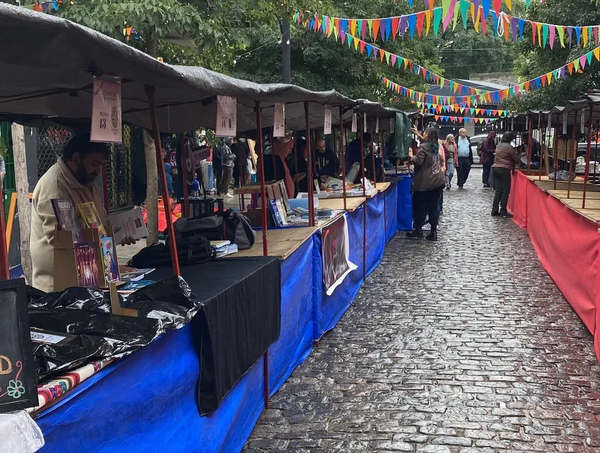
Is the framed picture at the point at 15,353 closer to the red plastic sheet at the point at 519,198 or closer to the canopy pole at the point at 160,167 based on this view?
the canopy pole at the point at 160,167

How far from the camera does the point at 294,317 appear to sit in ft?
18.0

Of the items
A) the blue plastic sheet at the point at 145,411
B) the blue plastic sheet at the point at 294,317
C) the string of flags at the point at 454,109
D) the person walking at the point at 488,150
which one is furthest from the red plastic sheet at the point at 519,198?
the blue plastic sheet at the point at 145,411

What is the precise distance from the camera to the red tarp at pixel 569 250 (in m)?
6.21

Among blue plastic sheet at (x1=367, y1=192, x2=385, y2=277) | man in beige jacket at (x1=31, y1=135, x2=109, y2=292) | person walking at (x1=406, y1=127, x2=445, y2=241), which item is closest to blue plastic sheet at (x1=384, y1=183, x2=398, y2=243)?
person walking at (x1=406, y1=127, x2=445, y2=241)

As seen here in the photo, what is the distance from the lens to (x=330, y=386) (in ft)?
17.4

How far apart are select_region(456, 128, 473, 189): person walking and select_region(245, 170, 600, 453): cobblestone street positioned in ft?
43.0

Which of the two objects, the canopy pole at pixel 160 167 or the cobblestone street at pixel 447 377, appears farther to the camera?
the cobblestone street at pixel 447 377

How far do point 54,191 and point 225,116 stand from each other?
1210 mm

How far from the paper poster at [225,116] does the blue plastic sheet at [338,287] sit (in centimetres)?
186

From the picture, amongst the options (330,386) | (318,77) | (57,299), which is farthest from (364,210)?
(318,77)

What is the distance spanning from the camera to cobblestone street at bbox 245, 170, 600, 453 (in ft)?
14.3

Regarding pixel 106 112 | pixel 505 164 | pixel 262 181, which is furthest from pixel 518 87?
pixel 106 112

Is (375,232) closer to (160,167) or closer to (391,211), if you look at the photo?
(391,211)

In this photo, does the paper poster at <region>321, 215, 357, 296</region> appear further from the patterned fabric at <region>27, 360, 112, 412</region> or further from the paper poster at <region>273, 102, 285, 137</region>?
the patterned fabric at <region>27, 360, 112, 412</region>
